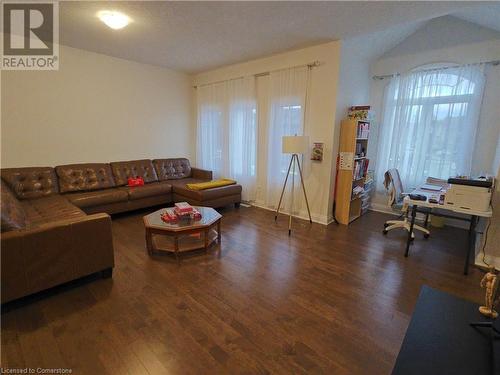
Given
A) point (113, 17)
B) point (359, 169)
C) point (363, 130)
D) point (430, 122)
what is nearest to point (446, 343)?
point (359, 169)

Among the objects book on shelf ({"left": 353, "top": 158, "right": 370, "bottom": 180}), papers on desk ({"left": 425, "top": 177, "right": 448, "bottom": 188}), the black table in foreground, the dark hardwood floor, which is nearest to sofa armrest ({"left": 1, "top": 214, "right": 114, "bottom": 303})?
the dark hardwood floor

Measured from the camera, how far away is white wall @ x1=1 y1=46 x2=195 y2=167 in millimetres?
3543

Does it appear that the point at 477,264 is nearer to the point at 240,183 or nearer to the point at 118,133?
the point at 240,183

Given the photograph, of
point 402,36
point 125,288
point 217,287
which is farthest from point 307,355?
point 402,36

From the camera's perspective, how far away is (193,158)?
19.5 feet

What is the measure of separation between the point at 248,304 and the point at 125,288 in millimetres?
1112

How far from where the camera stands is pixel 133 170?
14.9 ft

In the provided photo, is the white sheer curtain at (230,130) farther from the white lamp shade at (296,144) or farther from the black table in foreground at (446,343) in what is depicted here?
the black table in foreground at (446,343)

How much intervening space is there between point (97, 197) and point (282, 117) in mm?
3118

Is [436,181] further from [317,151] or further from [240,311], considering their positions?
[240,311]

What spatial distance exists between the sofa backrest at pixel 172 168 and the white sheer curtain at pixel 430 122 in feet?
12.6

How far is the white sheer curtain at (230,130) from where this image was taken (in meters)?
4.60

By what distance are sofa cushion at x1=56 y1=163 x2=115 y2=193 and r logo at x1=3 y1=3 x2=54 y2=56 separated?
67.2 inches

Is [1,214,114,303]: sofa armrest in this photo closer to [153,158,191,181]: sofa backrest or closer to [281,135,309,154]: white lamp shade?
[281,135,309,154]: white lamp shade
